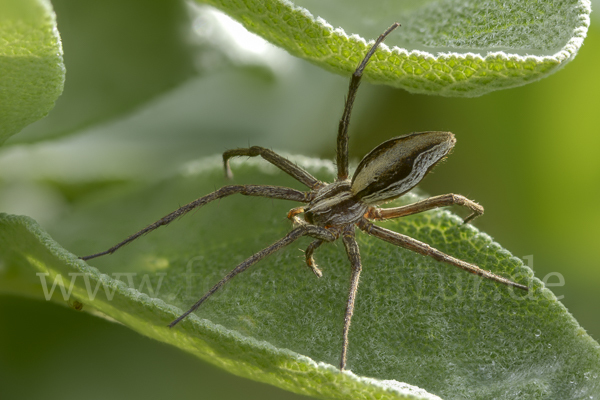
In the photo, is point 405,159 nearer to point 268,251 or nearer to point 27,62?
point 268,251

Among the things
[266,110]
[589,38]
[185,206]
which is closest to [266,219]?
[185,206]

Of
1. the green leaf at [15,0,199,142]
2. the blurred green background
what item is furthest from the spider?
the green leaf at [15,0,199,142]

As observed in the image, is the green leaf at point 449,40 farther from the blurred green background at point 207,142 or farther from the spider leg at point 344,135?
the blurred green background at point 207,142

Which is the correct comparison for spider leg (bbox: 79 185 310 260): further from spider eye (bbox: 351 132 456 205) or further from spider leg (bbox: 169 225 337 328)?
spider eye (bbox: 351 132 456 205)

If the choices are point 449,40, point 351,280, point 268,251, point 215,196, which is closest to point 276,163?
point 215,196

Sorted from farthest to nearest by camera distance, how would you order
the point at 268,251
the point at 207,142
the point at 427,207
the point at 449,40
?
the point at 207,142
the point at 427,207
the point at 268,251
the point at 449,40

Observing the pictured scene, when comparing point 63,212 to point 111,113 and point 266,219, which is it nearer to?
point 111,113
